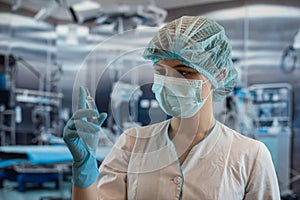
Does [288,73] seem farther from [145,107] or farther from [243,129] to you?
[145,107]

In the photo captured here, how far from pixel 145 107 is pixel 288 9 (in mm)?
4414

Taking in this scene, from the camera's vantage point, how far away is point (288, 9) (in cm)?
485

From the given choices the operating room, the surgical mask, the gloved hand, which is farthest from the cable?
the gloved hand

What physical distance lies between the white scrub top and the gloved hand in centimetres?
9

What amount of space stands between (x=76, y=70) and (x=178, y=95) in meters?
3.72

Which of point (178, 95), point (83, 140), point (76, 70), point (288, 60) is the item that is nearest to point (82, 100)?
point (83, 140)

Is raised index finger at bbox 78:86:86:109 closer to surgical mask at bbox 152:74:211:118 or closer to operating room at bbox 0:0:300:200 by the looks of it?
surgical mask at bbox 152:74:211:118

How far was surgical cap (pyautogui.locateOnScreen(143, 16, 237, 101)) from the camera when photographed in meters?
0.98

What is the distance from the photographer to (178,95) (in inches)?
38.6

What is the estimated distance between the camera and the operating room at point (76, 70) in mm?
4266

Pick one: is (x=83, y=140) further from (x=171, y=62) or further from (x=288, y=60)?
(x=288, y=60)

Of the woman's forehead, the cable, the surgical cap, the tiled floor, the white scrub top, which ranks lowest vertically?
the tiled floor

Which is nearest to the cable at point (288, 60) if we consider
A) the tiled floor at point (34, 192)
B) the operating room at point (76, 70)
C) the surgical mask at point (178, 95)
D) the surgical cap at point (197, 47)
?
the operating room at point (76, 70)

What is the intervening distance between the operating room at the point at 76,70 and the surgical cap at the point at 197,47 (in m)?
2.53
